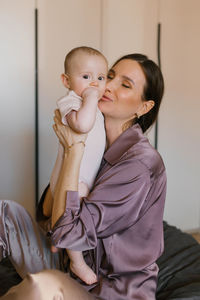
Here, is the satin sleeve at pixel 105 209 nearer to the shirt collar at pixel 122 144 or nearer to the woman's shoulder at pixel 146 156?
the woman's shoulder at pixel 146 156

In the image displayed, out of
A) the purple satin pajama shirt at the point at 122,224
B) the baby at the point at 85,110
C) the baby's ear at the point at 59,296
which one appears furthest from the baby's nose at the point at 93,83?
the baby's ear at the point at 59,296

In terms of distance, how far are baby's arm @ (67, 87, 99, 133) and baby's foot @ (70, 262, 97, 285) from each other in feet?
1.60

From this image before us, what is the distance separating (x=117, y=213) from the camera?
4.32ft

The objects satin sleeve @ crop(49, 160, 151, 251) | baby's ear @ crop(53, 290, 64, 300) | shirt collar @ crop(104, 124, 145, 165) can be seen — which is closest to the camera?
baby's ear @ crop(53, 290, 64, 300)

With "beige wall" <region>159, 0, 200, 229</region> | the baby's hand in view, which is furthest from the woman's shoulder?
"beige wall" <region>159, 0, 200, 229</region>

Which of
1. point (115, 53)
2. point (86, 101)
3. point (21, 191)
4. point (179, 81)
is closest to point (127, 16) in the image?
→ point (115, 53)

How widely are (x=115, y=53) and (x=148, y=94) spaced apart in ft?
5.32

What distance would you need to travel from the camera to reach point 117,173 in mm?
1357

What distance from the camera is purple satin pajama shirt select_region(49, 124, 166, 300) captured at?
1.28m

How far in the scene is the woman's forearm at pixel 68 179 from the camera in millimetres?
1311

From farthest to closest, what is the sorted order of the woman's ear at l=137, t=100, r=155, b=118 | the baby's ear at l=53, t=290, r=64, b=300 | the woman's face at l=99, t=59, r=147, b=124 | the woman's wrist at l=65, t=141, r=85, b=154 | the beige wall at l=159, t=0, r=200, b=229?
1. the beige wall at l=159, t=0, r=200, b=229
2. the woman's ear at l=137, t=100, r=155, b=118
3. the woman's face at l=99, t=59, r=147, b=124
4. the woman's wrist at l=65, t=141, r=85, b=154
5. the baby's ear at l=53, t=290, r=64, b=300

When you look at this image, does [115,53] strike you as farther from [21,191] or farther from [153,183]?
[153,183]

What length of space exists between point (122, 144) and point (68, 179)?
13.3 inches

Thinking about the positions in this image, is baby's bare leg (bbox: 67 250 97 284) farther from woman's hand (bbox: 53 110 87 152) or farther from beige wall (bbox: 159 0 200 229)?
beige wall (bbox: 159 0 200 229)
